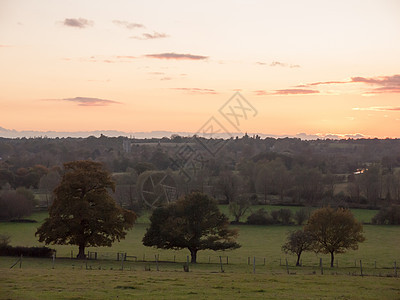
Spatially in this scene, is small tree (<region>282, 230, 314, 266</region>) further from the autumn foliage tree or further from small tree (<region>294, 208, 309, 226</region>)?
small tree (<region>294, 208, 309, 226</region>)

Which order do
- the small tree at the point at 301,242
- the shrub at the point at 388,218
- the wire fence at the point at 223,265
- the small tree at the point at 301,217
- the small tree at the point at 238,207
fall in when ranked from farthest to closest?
the small tree at the point at 238,207 < the shrub at the point at 388,218 < the small tree at the point at 301,217 < the small tree at the point at 301,242 < the wire fence at the point at 223,265

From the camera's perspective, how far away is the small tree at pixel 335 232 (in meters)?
48.0

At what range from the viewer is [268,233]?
7494 centimetres

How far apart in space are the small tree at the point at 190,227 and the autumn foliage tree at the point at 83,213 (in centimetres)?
364

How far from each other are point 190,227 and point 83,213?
10831 mm

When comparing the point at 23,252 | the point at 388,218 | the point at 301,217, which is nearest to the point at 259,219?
the point at 301,217

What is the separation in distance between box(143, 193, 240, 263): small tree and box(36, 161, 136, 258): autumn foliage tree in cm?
364

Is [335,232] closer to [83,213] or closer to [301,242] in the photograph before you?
[301,242]

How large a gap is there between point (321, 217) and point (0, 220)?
5721 centimetres

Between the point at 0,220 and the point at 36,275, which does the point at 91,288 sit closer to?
the point at 36,275

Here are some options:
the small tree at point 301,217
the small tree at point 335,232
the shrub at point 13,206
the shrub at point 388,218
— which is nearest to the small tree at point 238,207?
the small tree at point 301,217

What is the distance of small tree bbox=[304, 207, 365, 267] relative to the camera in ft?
157

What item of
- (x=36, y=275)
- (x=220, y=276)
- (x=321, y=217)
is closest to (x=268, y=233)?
(x=321, y=217)

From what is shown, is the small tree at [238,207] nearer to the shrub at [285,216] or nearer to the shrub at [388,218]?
the shrub at [285,216]
